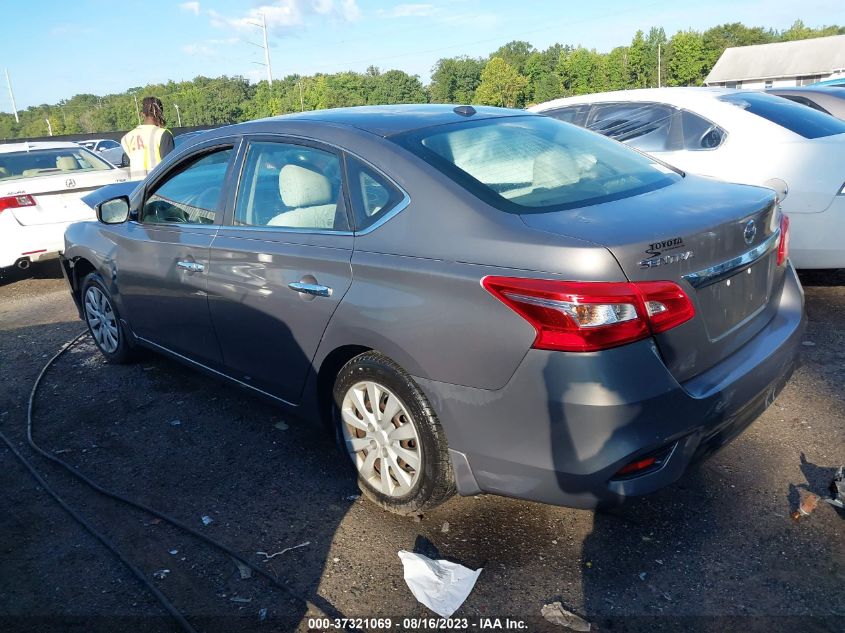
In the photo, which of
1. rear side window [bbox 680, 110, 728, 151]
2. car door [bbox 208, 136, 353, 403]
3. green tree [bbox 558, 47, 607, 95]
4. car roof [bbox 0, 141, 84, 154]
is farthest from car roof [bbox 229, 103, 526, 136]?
green tree [bbox 558, 47, 607, 95]

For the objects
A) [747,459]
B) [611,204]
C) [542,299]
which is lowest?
[747,459]

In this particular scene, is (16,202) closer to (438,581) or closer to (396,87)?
(438,581)

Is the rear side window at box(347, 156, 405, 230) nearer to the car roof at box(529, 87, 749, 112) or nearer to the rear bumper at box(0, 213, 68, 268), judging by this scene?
the car roof at box(529, 87, 749, 112)

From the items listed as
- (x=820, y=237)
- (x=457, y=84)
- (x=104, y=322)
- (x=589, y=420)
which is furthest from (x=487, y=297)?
(x=457, y=84)

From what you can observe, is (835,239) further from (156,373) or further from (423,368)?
(156,373)

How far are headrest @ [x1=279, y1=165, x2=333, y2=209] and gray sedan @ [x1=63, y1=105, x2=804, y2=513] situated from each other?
1cm

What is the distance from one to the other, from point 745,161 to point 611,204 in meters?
3.19

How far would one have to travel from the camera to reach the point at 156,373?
5.17 metres

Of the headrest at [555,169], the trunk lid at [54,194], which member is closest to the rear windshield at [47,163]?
the trunk lid at [54,194]

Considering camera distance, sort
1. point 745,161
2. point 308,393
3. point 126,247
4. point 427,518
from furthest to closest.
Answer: point 745,161 < point 126,247 < point 308,393 < point 427,518

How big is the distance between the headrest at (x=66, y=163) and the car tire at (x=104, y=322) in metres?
3.89

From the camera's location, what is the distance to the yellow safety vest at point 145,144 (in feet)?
24.7

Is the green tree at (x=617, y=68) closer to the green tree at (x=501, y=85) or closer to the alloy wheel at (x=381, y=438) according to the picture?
the green tree at (x=501, y=85)

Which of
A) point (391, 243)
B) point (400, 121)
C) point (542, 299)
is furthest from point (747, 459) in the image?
point (400, 121)
